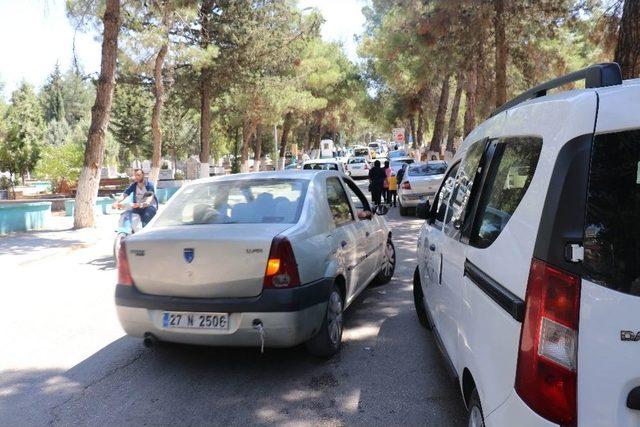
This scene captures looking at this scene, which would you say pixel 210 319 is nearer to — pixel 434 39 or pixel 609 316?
pixel 609 316

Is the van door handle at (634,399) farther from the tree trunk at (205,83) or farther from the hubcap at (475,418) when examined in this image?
the tree trunk at (205,83)

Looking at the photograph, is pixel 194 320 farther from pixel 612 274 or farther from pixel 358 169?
pixel 358 169

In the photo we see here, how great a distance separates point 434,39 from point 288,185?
12617 mm

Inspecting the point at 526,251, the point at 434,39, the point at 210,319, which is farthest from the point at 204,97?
the point at 526,251

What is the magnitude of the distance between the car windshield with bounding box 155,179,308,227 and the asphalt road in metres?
1.18

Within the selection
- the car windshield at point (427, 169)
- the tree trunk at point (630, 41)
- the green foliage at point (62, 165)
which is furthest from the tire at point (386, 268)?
the green foliage at point (62, 165)

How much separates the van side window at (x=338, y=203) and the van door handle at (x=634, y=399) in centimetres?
339

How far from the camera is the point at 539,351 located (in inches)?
76.5

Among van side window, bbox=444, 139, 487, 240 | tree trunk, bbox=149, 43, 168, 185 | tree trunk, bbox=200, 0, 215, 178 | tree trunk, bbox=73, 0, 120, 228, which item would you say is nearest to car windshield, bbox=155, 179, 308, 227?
van side window, bbox=444, 139, 487, 240

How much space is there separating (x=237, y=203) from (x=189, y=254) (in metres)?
0.87

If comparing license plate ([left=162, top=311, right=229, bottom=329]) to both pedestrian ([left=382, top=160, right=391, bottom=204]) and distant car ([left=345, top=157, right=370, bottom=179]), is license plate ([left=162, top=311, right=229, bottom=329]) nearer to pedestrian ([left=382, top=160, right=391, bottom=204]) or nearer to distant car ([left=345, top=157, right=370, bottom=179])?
pedestrian ([left=382, top=160, right=391, bottom=204])

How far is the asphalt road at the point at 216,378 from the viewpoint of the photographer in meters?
3.63

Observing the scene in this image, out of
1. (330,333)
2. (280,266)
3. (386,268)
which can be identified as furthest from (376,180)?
(280,266)

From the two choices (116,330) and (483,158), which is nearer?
(483,158)
